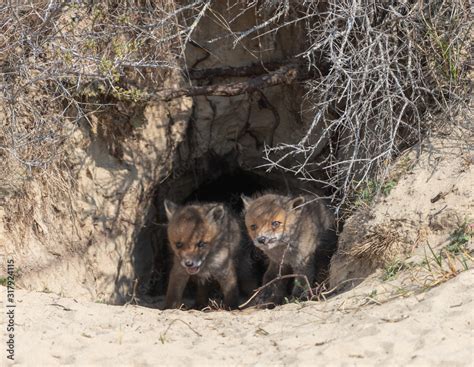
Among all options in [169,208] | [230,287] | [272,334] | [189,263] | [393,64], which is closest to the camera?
[272,334]

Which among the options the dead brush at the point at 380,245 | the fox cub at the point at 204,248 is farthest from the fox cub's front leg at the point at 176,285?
the dead brush at the point at 380,245

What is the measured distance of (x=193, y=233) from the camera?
20.4 ft

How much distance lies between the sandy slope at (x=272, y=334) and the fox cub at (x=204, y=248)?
1.58m

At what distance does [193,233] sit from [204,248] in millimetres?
192

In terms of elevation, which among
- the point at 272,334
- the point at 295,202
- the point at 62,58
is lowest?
the point at 272,334

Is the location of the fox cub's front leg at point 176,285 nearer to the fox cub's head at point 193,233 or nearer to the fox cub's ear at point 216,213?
the fox cub's head at point 193,233

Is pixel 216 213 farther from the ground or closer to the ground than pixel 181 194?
closer to the ground

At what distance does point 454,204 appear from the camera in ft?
15.9

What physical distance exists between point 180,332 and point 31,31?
2791 millimetres

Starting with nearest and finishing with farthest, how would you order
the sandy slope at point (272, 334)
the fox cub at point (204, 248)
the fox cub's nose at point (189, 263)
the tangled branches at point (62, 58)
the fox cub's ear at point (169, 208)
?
the sandy slope at point (272, 334)
the tangled branches at point (62, 58)
the fox cub's nose at point (189, 263)
the fox cub at point (204, 248)
the fox cub's ear at point (169, 208)

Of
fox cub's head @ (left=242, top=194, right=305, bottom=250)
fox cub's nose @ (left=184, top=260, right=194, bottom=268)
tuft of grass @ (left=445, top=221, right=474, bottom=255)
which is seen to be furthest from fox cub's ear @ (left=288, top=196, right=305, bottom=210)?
tuft of grass @ (left=445, top=221, right=474, bottom=255)

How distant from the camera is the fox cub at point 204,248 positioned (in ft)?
20.4

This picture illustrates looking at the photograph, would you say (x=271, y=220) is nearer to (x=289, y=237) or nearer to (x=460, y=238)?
(x=289, y=237)

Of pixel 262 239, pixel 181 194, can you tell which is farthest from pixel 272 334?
pixel 181 194
